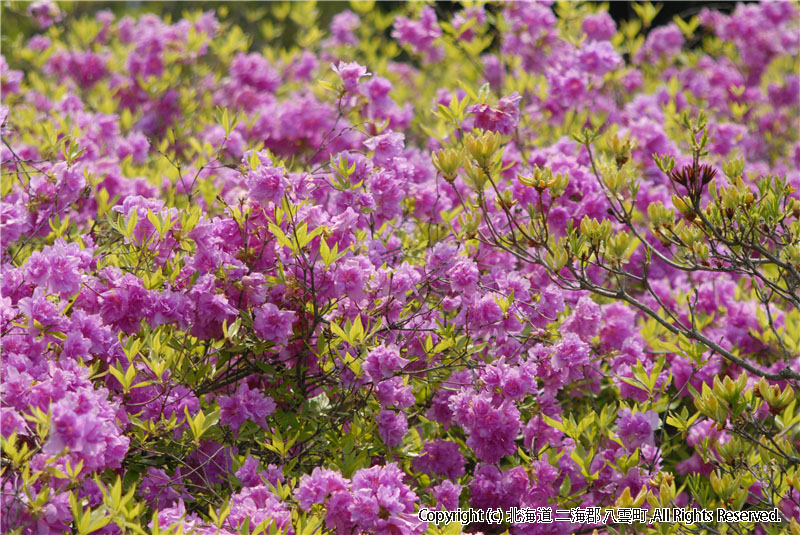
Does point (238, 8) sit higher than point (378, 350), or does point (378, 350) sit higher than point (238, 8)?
point (238, 8)

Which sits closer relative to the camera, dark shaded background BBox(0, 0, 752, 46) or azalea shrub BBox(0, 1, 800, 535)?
azalea shrub BBox(0, 1, 800, 535)

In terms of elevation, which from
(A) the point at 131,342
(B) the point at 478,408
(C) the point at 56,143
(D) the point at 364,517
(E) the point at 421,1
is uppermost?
(E) the point at 421,1

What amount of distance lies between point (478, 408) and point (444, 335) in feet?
0.92

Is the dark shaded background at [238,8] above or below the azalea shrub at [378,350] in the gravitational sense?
above

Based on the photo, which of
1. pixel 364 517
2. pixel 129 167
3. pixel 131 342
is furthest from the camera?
pixel 129 167

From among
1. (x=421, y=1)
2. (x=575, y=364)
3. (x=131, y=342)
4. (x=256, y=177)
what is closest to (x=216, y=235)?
(x=256, y=177)

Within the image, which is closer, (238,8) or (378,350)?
(378,350)

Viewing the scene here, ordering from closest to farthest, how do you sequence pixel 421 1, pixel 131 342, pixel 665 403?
pixel 131 342, pixel 665 403, pixel 421 1

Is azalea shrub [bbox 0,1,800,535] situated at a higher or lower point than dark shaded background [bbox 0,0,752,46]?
lower

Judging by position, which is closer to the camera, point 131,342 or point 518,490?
point 131,342

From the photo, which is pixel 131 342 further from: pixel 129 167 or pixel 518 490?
pixel 129 167

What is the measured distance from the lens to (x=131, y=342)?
233 centimetres

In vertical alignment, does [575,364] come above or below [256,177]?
below

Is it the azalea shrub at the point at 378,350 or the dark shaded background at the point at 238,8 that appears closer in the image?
the azalea shrub at the point at 378,350
